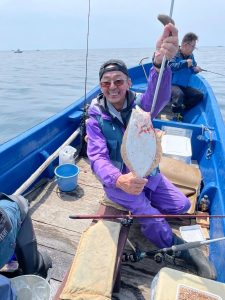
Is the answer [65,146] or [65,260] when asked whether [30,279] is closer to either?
[65,260]

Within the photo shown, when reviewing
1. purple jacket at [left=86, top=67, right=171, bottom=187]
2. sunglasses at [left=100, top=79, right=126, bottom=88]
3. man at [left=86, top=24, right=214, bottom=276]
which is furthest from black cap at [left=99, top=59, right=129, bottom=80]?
purple jacket at [left=86, top=67, right=171, bottom=187]

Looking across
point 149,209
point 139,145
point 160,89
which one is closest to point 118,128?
point 160,89

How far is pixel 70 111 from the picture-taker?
5.02 meters

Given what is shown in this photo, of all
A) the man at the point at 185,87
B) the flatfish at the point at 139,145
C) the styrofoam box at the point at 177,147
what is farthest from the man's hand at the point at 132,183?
the man at the point at 185,87

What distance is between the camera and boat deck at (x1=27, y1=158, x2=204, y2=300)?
2621mm

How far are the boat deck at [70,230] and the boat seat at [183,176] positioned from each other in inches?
34.2

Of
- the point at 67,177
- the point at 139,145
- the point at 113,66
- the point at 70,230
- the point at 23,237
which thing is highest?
the point at 113,66

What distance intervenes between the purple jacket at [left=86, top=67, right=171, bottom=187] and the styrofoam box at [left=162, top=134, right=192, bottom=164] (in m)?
1.44

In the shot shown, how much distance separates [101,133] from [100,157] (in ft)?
1.13

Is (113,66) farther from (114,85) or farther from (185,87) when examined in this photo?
(185,87)

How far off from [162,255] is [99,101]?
171cm

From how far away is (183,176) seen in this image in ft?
12.5

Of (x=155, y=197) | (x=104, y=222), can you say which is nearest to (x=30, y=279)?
(x=104, y=222)

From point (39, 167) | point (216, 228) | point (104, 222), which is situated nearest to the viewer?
point (104, 222)
